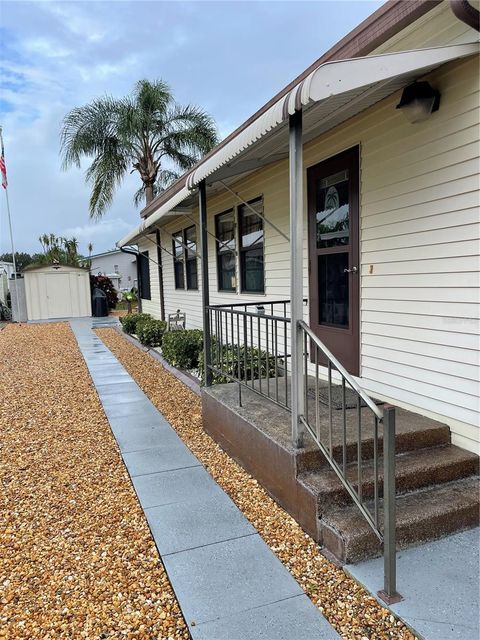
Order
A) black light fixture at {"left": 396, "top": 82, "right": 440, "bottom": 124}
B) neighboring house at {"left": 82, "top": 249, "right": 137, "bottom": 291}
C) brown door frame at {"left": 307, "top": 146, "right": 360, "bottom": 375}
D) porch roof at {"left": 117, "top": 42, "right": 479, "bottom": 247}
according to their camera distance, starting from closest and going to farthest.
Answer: porch roof at {"left": 117, "top": 42, "right": 479, "bottom": 247} < black light fixture at {"left": 396, "top": 82, "right": 440, "bottom": 124} < brown door frame at {"left": 307, "top": 146, "right": 360, "bottom": 375} < neighboring house at {"left": 82, "top": 249, "right": 137, "bottom": 291}

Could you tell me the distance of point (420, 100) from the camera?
2.77m

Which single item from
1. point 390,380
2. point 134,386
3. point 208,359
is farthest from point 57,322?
point 390,380

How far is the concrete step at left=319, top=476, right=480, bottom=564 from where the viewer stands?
2.17 m

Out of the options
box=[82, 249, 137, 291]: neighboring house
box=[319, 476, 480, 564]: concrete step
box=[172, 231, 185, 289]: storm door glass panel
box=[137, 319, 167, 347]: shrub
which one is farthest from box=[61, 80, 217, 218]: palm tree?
box=[82, 249, 137, 291]: neighboring house

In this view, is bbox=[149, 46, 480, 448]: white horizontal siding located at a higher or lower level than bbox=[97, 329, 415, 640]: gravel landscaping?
higher

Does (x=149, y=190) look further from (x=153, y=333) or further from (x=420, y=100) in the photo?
(x=420, y=100)

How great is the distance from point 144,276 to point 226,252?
6837 millimetres

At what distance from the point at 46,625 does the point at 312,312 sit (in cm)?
322

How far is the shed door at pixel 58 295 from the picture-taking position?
17.3 metres

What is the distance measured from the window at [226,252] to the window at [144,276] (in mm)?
5864

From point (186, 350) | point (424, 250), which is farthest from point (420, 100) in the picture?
point (186, 350)

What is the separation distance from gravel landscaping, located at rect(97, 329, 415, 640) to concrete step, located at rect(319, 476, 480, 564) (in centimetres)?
11

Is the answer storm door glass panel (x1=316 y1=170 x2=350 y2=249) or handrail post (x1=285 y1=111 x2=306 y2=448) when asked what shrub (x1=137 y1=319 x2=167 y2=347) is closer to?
storm door glass panel (x1=316 y1=170 x2=350 y2=249)

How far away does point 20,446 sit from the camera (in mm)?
4008
